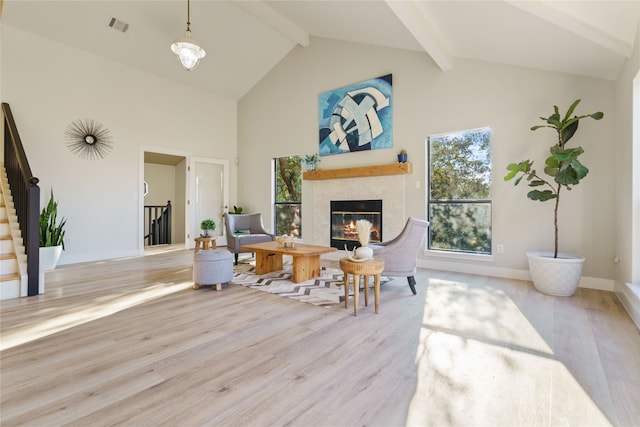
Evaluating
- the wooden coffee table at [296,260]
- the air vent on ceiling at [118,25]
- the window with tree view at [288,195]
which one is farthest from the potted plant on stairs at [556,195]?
the air vent on ceiling at [118,25]

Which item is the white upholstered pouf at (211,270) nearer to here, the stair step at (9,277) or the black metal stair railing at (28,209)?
the black metal stair railing at (28,209)

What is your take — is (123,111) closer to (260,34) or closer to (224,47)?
(224,47)

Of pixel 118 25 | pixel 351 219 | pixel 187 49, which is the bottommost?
pixel 351 219

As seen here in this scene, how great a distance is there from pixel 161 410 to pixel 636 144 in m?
4.22

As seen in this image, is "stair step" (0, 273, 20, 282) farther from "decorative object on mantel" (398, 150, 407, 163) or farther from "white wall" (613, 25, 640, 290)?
"white wall" (613, 25, 640, 290)

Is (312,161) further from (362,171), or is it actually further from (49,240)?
(49,240)

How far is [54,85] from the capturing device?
203 inches

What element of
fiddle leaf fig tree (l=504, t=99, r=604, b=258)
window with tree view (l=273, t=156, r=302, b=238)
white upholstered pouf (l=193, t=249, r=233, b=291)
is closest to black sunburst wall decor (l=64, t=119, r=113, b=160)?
window with tree view (l=273, t=156, r=302, b=238)

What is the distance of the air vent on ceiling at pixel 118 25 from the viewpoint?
5.11 meters

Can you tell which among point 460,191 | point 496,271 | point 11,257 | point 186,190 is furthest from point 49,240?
point 496,271

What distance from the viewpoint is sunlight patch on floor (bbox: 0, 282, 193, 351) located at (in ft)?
7.46

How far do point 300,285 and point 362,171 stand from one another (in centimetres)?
257

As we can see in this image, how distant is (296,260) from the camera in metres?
3.94

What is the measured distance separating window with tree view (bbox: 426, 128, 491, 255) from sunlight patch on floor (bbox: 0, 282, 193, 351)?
12.4 ft
